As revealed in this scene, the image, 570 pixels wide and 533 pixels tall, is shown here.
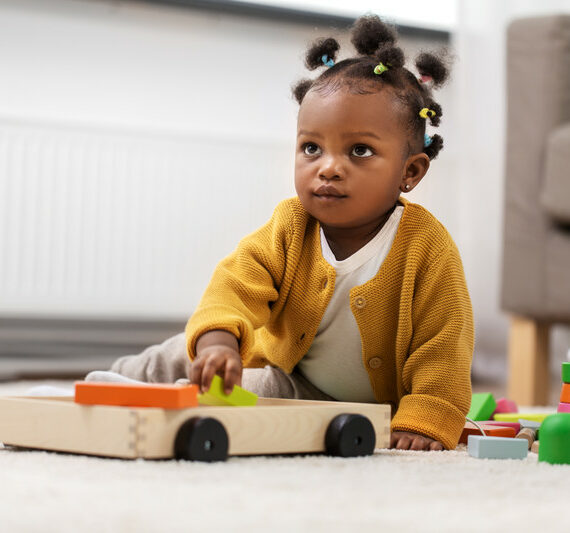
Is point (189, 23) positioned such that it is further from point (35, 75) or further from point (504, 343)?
point (504, 343)

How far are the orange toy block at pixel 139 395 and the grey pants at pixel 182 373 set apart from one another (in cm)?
36

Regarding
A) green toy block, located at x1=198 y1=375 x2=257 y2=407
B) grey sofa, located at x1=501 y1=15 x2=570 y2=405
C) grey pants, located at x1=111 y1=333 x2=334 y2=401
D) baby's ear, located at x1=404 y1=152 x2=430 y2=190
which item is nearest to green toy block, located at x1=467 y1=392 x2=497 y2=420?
grey pants, located at x1=111 y1=333 x2=334 y2=401

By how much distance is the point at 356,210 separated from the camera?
1009 mm

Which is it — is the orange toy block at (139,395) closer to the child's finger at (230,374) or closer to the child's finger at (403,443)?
the child's finger at (230,374)

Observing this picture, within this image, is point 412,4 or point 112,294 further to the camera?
point 412,4

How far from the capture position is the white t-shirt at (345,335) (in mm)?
1034

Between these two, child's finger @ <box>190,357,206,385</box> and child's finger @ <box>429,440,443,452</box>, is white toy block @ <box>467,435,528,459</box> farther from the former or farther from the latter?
child's finger @ <box>190,357,206,385</box>

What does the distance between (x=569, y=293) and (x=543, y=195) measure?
0.19 m

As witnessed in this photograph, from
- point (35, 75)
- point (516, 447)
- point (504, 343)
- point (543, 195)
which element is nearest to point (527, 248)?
point (543, 195)

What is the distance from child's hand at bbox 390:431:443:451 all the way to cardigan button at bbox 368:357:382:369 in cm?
11

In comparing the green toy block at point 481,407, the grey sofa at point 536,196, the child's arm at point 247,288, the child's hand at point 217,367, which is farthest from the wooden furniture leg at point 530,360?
the child's hand at point 217,367

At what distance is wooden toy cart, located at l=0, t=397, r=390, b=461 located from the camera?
2.37 feet

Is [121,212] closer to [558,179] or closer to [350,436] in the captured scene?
[558,179]

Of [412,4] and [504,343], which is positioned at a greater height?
[412,4]
